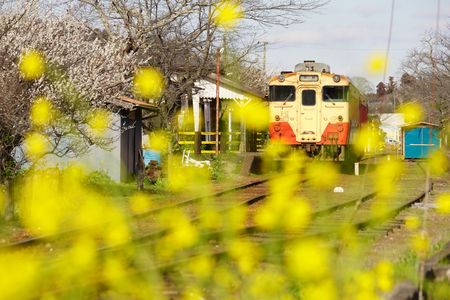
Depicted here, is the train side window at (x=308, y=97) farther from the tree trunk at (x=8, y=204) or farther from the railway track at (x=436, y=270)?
the railway track at (x=436, y=270)

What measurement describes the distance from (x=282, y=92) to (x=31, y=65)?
41.5ft

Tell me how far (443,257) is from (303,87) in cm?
1796

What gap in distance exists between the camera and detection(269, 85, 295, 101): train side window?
82.7 ft

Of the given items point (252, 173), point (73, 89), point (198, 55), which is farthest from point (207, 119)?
point (73, 89)

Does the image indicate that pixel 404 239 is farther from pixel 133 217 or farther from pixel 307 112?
pixel 307 112

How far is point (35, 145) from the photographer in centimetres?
1243

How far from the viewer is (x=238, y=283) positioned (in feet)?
20.6

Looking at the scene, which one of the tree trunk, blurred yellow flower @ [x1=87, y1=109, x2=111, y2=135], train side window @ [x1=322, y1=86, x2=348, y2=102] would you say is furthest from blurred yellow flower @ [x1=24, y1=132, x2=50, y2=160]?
train side window @ [x1=322, y1=86, x2=348, y2=102]

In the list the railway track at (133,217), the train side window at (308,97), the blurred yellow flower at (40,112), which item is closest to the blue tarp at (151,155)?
the railway track at (133,217)

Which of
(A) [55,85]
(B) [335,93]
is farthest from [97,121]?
(B) [335,93]

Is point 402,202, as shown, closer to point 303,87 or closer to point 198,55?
point 303,87

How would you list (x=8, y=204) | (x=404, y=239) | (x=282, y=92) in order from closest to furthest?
Result: 1. (x=404, y=239)
2. (x=8, y=204)
3. (x=282, y=92)

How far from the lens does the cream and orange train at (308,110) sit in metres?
24.9

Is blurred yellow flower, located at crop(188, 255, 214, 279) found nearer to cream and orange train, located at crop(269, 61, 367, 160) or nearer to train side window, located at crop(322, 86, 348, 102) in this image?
train side window, located at crop(322, 86, 348, 102)
